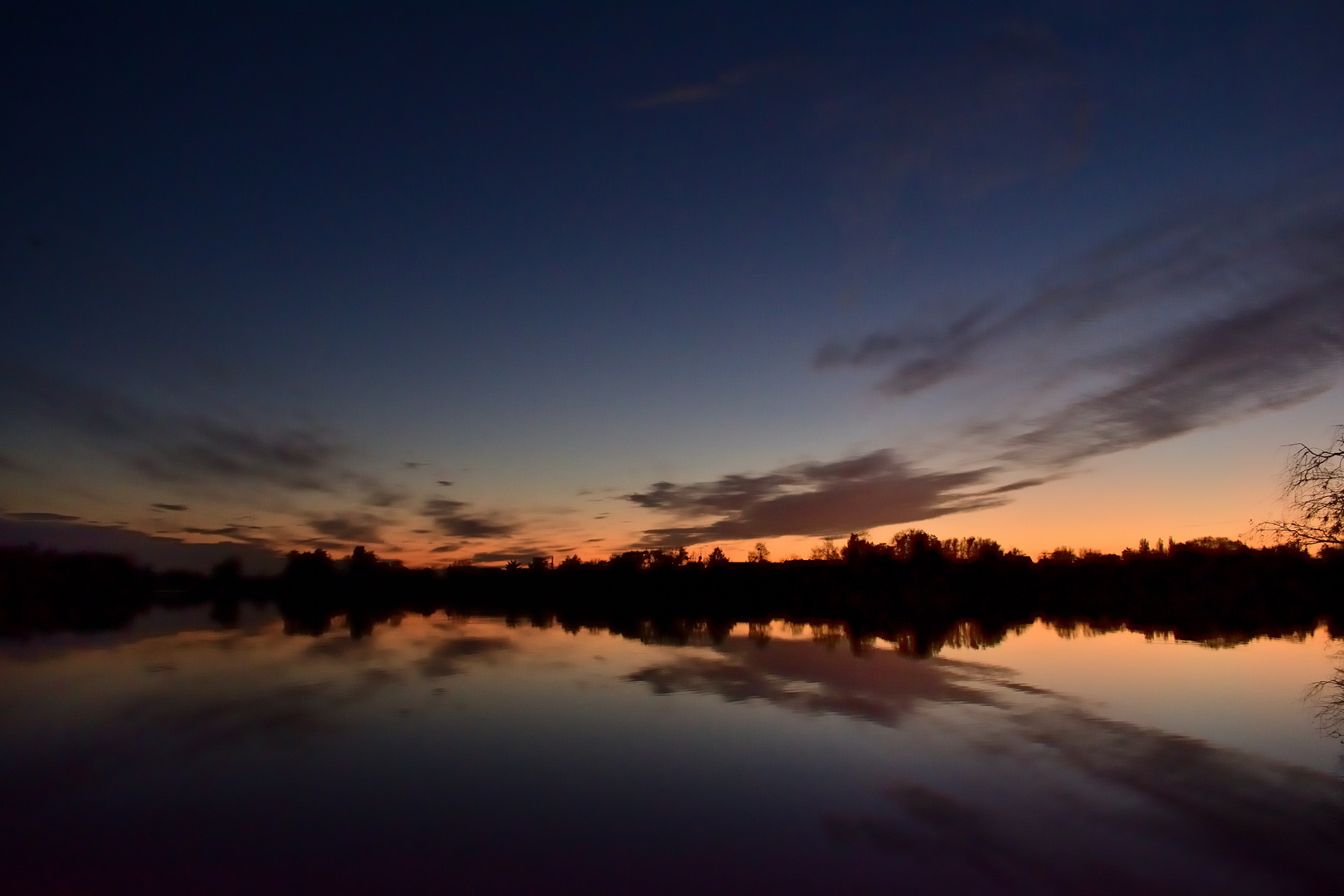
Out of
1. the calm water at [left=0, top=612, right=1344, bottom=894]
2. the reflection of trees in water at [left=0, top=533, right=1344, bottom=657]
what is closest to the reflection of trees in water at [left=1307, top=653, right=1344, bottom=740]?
the calm water at [left=0, top=612, right=1344, bottom=894]

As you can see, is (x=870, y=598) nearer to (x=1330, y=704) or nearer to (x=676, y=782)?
(x=1330, y=704)

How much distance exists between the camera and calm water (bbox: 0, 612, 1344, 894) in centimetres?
1254

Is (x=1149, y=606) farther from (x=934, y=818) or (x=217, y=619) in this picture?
(x=217, y=619)

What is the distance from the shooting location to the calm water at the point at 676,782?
12.5 metres

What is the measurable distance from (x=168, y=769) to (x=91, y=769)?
2036 millimetres

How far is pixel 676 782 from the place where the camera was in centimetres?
1781

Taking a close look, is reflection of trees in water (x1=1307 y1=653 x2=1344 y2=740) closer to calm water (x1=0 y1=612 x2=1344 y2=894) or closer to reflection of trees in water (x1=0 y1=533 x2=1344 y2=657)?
calm water (x1=0 y1=612 x2=1344 y2=894)

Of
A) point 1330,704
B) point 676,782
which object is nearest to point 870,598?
point 1330,704

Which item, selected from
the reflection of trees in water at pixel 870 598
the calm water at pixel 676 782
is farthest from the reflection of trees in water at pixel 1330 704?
the reflection of trees in water at pixel 870 598

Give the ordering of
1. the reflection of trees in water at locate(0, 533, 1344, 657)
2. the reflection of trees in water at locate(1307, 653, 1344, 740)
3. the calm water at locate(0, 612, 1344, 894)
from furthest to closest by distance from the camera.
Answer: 1. the reflection of trees in water at locate(0, 533, 1344, 657)
2. the reflection of trees in water at locate(1307, 653, 1344, 740)
3. the calm water at locate(0, 612, 1344, 894)

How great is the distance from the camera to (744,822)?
14.8 meters

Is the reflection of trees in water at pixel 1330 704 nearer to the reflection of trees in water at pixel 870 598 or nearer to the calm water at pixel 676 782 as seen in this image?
the calm water at pixel 676 782

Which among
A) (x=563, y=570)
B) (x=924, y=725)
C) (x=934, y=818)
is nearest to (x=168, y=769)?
(x=934, y=818)

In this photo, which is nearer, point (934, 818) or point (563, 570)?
point (934, 818)
